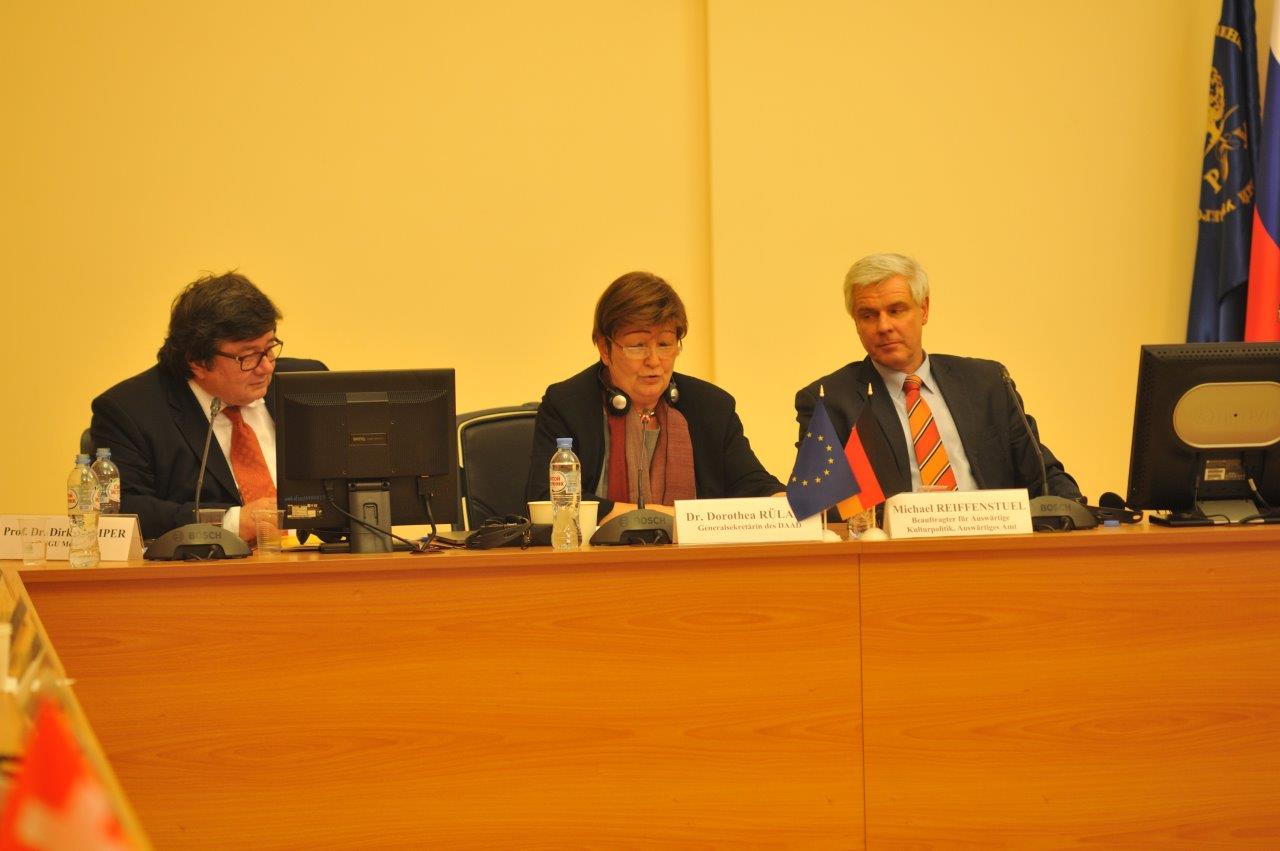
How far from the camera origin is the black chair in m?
3.30

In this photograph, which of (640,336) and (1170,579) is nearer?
(1170,579)

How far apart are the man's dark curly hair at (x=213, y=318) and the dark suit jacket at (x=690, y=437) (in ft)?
2.36

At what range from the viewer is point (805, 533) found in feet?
7.63

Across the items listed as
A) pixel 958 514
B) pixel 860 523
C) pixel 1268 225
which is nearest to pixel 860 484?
pixel 860 523

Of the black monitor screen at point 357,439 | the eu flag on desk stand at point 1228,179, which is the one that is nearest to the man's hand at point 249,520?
the black monitor screen at point 357,439

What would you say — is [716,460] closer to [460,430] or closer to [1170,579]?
[460,430]

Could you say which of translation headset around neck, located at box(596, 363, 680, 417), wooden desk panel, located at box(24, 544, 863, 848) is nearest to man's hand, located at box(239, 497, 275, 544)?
wooden desk panel, located at box(24, 544, 863, 848)

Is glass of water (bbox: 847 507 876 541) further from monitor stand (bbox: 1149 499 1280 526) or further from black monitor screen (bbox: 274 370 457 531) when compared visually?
black monitor screen (bbox: 274 370 457 531)

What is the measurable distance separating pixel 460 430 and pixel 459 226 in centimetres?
111

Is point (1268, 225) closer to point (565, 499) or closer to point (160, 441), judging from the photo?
point (565, 499)

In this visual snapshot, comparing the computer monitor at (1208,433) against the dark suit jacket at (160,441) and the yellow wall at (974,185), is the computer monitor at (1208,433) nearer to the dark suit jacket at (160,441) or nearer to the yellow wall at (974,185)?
the yellow wall at (974,185)

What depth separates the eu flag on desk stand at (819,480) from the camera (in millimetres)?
2330

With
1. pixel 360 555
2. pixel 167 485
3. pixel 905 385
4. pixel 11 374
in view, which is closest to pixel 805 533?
pixel 360 555

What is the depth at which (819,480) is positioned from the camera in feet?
7.66
